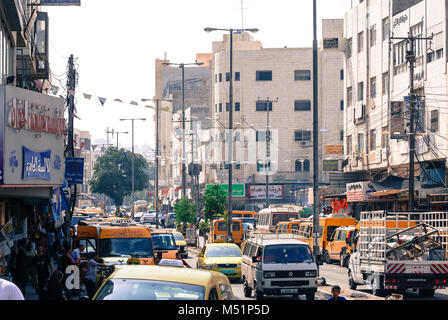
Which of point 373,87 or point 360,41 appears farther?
point 360,41

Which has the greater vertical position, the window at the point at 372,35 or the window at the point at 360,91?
the window at the point at 372,35

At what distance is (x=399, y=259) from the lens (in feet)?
78.8

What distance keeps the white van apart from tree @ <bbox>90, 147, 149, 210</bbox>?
3251 inches

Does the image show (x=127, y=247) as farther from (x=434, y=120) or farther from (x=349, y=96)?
(x=349, y=96)

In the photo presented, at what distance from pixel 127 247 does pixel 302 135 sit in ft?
225

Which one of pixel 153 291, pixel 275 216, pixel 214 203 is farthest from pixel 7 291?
pixel 214 203

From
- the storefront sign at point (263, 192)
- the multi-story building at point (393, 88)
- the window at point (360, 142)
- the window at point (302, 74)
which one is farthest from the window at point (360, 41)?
the window at point (302, 74)

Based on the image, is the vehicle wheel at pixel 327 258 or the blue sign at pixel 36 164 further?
the vehicle wheel at pixel 327 258

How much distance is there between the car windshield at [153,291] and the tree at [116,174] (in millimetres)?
95827

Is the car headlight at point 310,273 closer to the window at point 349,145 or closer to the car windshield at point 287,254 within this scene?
the car windshield at point 287,254

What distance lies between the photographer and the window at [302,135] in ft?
304

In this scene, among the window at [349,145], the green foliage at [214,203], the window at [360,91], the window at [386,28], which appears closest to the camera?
the window at [386,28]

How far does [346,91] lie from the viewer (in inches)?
2418

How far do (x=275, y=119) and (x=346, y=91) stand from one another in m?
31.3
